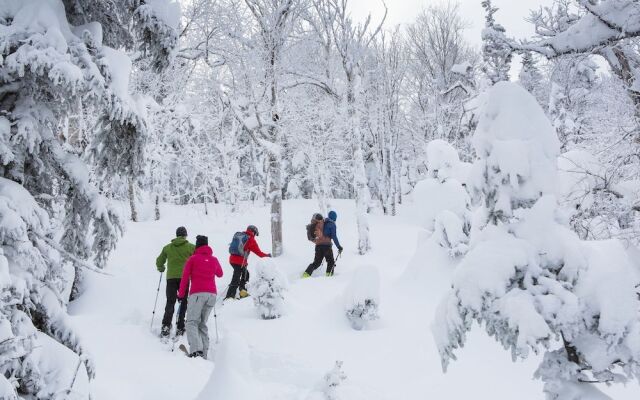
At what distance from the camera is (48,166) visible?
14.2 feet

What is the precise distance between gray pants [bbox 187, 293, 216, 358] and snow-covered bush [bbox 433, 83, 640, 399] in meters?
4.39

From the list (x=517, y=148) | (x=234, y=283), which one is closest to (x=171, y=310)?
(x=234, y=283)

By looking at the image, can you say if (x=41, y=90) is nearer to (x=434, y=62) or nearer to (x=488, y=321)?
(x=488, y=321)

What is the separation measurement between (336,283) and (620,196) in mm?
7311

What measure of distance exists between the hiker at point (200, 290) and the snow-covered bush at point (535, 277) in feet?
14.5

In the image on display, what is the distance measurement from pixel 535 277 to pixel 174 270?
6574 millimetres

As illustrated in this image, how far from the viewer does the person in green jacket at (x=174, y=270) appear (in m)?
8.23

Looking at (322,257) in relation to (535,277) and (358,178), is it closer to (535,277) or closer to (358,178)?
(358,178)

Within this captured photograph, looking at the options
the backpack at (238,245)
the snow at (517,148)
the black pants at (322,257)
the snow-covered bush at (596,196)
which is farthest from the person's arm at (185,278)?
the snow-covered bush at (596,196)

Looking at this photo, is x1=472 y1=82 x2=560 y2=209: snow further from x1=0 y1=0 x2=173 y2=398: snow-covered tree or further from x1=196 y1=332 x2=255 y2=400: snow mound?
x1=0 y1=0 x2=173 y2=398: snow-covered tree

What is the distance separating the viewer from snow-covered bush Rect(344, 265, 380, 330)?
27.5ft

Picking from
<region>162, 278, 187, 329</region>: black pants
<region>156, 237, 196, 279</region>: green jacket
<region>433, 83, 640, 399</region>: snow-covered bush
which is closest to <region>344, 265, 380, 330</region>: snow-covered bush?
<region>162, 278, 187, 329</region>: black pants

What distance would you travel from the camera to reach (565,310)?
3600 mm

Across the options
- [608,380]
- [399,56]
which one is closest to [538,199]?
[608,380]
